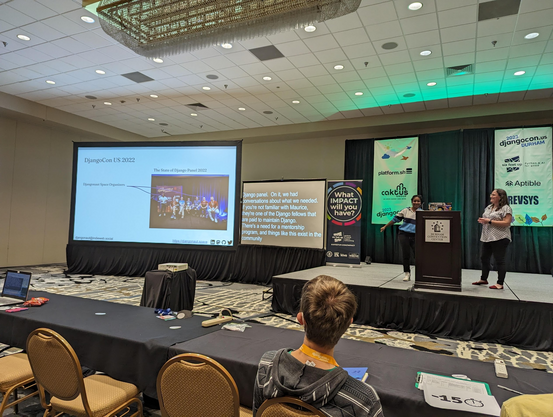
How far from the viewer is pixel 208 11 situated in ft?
7.06

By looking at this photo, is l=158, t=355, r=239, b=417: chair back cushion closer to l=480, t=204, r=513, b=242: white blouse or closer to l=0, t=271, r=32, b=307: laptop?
l=0, t=271, r=32, b=307: laptop

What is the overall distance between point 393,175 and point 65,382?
8288mm

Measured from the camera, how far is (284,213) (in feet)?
26.9

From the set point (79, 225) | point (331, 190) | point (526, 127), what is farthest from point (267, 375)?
point (526, 127)

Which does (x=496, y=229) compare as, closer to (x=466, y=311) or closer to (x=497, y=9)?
(x=466, y=311)

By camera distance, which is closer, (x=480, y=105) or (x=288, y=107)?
(x=480, y=105)

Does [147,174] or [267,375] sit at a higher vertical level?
[147,174]

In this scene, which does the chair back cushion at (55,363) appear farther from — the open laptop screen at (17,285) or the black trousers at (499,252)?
the black trousers at (499,252)

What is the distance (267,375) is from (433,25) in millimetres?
5349

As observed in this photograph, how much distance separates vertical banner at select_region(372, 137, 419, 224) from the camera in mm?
8562

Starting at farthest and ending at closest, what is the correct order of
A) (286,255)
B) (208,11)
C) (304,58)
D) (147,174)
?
1. (286,255)
2. (304,58)
3. (147,174)
4. (208,11)

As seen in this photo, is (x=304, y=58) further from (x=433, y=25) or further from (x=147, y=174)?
(x=147, y=174)

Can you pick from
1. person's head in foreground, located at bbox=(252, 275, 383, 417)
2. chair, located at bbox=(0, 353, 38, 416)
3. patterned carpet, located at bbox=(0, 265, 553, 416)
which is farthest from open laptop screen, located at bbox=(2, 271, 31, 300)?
person's head in foreground, located at bbox=(252, 275, 383, 417)

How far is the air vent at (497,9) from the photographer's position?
4.39m
